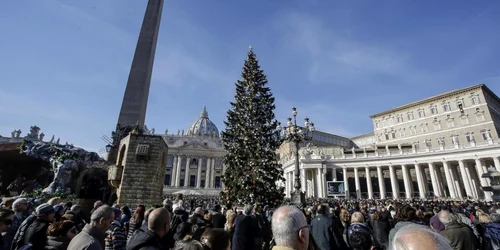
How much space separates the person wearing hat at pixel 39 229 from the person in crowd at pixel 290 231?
3.32 metres

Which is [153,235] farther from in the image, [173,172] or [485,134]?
[173,172]

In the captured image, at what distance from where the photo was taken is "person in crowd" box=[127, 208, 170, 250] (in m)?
2.56

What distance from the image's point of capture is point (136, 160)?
14.7m

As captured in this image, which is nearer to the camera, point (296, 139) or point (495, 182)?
point (296, 139)

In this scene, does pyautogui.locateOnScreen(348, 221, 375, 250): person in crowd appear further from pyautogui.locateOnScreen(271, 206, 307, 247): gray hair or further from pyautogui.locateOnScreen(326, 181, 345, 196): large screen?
pyautogui.locateOnScreen(326, 181, 345, 196): large screen

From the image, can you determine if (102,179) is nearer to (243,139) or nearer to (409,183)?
(243,139)

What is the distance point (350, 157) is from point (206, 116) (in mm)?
79710

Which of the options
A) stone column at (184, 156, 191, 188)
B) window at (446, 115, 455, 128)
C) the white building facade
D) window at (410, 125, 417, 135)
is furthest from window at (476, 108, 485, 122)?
stone column at (184, 156, 191, 188)

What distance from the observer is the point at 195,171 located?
75000 millimetres

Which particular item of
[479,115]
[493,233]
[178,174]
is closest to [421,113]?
[479,115]

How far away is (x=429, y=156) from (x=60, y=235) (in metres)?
48.4

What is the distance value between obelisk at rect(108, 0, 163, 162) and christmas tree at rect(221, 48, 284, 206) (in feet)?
23.3

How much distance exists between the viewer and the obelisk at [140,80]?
57.3ft

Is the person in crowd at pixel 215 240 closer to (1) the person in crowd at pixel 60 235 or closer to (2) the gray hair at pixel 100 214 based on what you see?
(2) the gray hair at pixel 100 214
